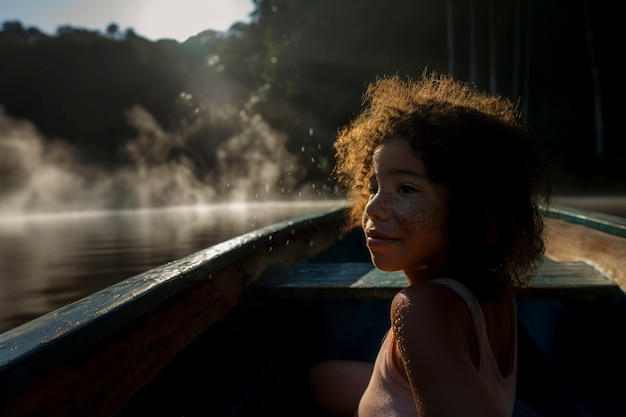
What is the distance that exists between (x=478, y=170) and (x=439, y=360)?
42cm

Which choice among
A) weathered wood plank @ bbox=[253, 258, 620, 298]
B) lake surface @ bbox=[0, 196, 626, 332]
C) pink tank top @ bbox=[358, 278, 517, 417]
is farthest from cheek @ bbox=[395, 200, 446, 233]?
lake surface @ bbox=[0, 196, 626, 332]

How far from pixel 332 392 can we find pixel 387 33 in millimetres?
19647

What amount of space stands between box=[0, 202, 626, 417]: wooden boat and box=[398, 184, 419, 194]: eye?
67 cm

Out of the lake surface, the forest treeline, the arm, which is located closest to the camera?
the arm

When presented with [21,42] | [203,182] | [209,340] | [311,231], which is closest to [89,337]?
[209,340]

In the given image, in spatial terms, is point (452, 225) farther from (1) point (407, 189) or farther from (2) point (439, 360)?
(2) point (439, 360)

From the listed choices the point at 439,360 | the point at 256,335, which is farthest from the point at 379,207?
the point at 256,335

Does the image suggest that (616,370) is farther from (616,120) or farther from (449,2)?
(616,120)

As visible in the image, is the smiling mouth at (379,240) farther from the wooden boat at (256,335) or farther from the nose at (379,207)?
the wooden boat at (256,335)

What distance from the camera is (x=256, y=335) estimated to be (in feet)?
6.42

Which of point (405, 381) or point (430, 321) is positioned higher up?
point (430, 321)

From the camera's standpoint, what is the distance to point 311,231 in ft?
11.7

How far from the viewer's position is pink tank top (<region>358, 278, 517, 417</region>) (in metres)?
0.90

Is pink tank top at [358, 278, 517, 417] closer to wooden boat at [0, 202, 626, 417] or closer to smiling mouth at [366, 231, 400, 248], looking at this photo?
smiling mouth at [366, 231, 400, 248]
